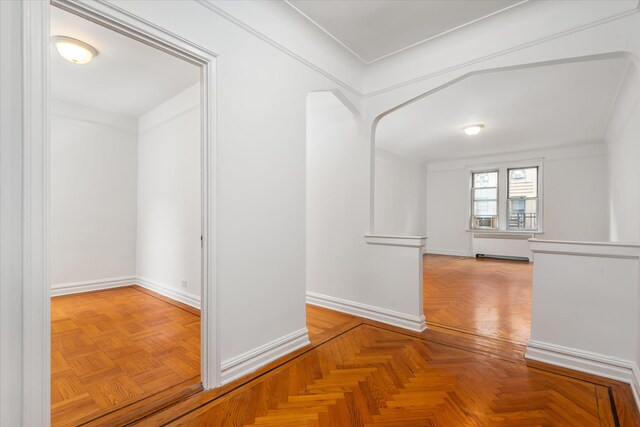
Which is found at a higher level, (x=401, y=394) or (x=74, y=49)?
(x=74, y=49)

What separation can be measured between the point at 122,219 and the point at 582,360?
226 inches

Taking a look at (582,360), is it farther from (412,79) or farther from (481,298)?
(412,79)

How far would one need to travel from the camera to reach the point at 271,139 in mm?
2334

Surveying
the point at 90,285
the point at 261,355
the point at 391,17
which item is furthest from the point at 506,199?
the point at 90,285

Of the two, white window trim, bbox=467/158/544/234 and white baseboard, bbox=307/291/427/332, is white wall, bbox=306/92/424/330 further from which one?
white window trim, bbox=467/158/544/234

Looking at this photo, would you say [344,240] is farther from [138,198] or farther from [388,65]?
[138,198]

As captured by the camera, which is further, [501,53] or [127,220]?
[127,220]

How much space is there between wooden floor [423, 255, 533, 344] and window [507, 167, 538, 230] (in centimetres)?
142

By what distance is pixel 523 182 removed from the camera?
7.57 metres

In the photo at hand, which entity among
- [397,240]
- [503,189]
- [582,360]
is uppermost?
[503,189]

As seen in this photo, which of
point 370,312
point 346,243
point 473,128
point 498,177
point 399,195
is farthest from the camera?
point 498,177

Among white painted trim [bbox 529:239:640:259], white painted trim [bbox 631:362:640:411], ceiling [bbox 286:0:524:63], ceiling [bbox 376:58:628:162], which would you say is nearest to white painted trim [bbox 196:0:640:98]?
ceiling [bbox 286:0:524:63]

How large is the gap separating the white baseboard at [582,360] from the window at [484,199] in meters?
6.38

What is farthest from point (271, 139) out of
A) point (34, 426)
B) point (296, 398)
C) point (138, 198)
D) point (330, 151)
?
point (138, 198)
